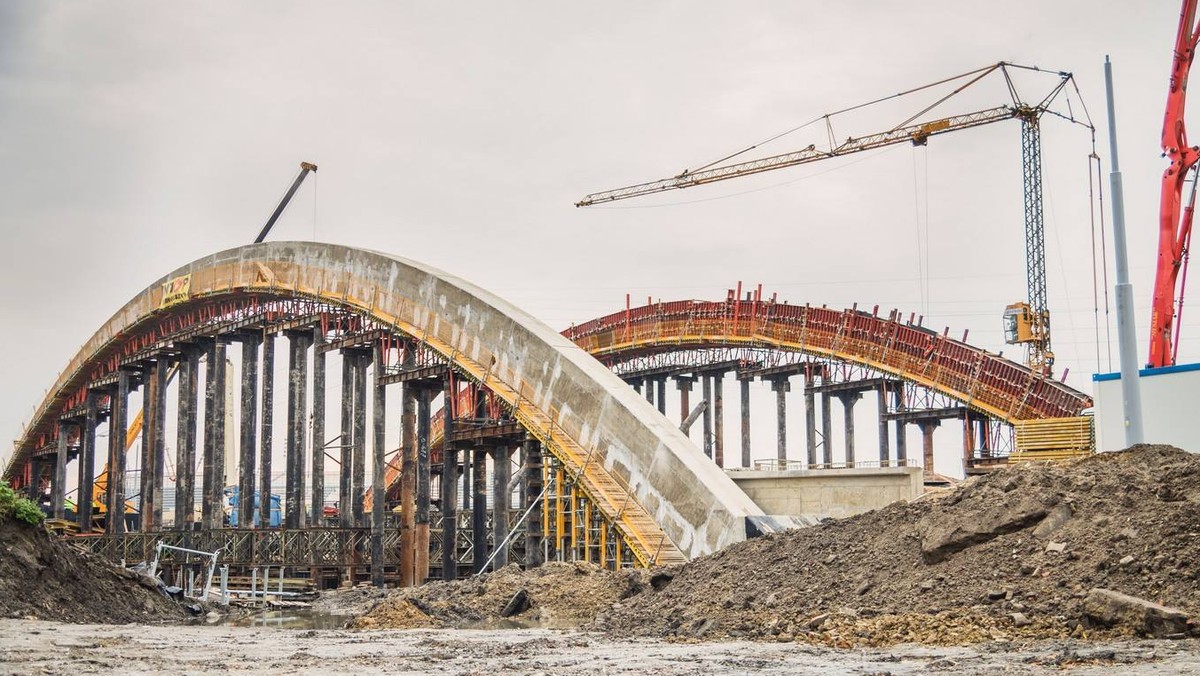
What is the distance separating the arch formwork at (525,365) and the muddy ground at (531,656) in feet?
29.5

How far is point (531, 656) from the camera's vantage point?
13.5 meters

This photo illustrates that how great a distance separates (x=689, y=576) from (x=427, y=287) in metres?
19.0

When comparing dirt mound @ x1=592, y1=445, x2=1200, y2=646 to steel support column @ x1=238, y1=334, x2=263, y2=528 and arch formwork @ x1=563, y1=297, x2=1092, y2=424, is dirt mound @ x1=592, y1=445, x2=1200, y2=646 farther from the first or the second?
arch formwork @ x1=563, y1=297, x2=1092, y2=424

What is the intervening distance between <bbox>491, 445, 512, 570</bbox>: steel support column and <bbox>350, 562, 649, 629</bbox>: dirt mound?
7739 millimetres

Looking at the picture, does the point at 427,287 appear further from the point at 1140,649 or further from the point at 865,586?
the point at 1140,649

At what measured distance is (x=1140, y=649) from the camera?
1151cm

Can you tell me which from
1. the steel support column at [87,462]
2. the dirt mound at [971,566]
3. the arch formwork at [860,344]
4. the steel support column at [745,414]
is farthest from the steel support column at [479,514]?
the steel support column at [87,462]

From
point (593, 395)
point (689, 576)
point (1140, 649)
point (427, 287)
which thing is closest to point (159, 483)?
point (427, 287)

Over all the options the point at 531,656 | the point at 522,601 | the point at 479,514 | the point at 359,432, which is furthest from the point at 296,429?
the point at 531,656

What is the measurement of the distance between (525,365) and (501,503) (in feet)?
11.9

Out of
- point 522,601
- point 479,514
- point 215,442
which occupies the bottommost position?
point 522,601

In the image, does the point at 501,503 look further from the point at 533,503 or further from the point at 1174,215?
the point at 1174,215

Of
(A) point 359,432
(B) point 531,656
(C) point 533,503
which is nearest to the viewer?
(B) point 531,656

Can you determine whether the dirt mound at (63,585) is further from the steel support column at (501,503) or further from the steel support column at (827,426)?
the steel support column at (827,426)
